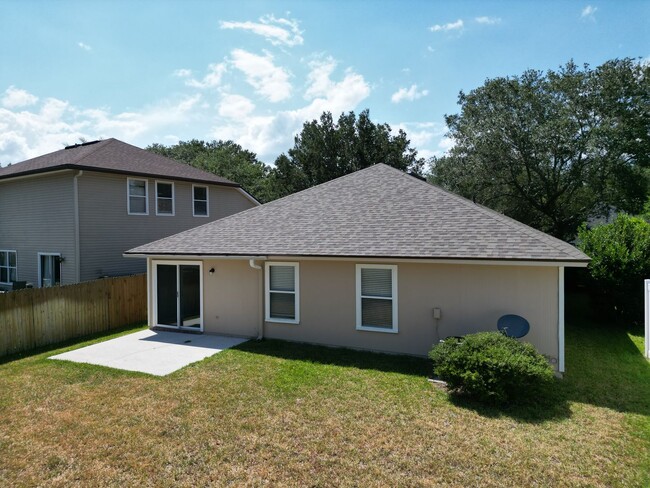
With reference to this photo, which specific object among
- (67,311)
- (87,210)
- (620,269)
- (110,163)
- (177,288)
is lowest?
(67,311)

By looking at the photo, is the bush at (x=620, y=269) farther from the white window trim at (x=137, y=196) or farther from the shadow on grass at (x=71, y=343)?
the white window trim at (x=137, y=196)

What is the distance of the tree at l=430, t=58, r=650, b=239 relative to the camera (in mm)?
20062

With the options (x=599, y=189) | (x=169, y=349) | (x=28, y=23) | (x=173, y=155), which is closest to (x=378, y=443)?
(x=169, y=349)

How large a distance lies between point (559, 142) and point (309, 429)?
68.7 feet

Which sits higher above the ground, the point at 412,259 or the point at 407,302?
the point at 412,259

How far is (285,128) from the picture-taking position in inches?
1351

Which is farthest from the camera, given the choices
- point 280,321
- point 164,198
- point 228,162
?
point 228,162

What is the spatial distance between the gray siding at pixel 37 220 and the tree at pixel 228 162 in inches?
782

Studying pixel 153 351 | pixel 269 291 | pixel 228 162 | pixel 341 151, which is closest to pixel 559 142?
pixel 341 151

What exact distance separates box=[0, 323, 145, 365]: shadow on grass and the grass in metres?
1.35

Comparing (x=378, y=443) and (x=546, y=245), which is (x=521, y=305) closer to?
(x=546, y=245)

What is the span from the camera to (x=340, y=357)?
878cm

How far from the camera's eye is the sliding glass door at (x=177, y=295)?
11516 mm

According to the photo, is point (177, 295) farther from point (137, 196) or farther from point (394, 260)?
point (137, 196)
